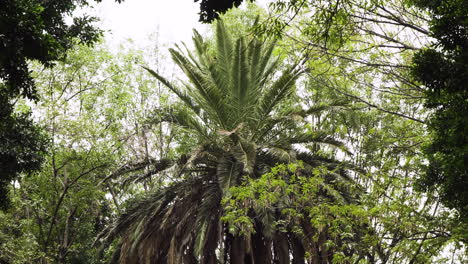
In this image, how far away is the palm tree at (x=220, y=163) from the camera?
11320mm

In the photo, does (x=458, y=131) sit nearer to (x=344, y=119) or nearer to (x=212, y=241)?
(x=212, y=241)

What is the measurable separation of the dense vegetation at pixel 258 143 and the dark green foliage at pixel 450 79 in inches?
0.7

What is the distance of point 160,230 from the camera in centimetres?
1186

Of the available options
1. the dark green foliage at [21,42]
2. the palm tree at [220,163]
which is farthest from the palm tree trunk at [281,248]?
the dark green foliage at [21,42]

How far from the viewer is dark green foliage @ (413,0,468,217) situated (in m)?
5.97

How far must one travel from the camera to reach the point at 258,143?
1258cm

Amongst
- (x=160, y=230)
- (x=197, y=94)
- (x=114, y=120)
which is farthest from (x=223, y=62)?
(x=114, y=120)

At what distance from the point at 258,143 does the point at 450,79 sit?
6956 mm

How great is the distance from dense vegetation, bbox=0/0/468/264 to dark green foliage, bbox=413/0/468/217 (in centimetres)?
2

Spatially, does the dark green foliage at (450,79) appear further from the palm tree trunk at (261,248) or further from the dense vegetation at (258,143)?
the palm tree trunk at (261,248)

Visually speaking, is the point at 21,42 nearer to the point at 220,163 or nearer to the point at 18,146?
the point at 18,146

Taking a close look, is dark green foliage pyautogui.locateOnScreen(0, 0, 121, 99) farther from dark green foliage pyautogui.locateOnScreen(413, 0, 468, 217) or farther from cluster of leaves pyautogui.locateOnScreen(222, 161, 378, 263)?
dark green foliage pyautogui.locateOnScreen(413, 0, 468, 217)

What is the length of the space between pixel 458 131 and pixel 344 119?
33.0ft

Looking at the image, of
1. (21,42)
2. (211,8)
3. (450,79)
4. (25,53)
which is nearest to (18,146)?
(25,53)
